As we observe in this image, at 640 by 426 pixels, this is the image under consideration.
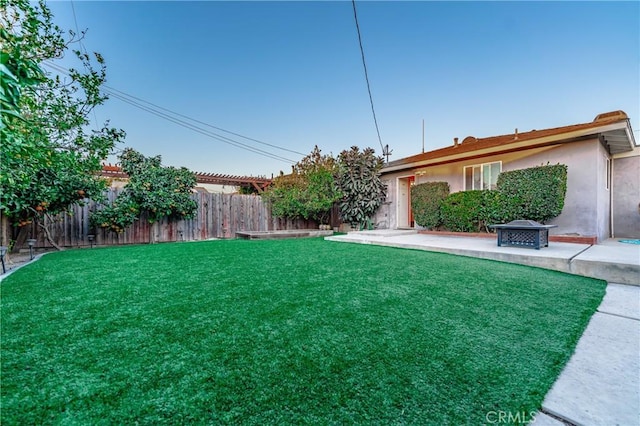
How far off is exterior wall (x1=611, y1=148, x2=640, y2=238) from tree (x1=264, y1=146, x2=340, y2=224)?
912 cm

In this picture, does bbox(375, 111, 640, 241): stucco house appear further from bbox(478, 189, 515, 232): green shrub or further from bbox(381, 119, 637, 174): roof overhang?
bbox(478, 189, 515, 232): green shrub

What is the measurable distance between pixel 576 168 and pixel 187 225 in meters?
11.7

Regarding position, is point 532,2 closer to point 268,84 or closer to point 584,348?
point 268,84

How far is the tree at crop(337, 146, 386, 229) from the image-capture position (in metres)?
10.5

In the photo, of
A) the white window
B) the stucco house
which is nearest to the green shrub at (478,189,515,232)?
the white window

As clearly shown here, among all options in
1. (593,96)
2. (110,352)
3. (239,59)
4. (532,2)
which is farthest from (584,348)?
(593,96)

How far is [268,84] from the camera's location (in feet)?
33.6

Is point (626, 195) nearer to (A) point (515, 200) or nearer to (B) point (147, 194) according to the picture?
(A) point (515, 200)

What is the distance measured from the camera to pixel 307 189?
10.3 meters

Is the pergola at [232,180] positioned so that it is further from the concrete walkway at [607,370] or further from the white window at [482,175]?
the concrete walkway at [607,370]

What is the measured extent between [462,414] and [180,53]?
1107 centimetres

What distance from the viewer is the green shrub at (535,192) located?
6.74m

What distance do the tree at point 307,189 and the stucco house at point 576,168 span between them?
2586 mm

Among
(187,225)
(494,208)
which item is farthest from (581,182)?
(187,225)
